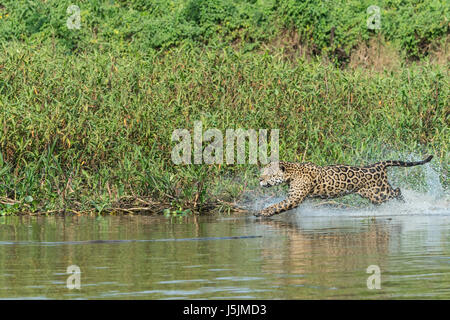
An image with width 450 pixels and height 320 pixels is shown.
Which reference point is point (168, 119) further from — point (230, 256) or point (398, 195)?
point (230, 256)

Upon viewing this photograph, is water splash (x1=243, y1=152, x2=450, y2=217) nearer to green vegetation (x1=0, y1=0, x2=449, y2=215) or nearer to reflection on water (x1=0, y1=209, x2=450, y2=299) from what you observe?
green vegetation (x1=0, y1=0, x2=449, y2=215)

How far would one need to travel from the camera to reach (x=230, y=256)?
8609 mm

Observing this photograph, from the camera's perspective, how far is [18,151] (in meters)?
13.8

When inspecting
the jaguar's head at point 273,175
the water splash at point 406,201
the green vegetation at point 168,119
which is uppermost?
the green vegetation at point 168,119

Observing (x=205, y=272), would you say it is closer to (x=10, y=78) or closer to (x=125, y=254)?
(x=125, y=254)

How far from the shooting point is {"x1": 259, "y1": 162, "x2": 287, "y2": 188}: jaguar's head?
42.0 feet

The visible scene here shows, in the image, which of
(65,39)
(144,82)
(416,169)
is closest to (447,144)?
(416,169)

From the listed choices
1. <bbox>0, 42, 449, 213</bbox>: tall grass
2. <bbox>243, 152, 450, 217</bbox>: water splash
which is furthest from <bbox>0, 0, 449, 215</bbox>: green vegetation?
<bbox>243, 152, 450, 217</bbox>: water splash

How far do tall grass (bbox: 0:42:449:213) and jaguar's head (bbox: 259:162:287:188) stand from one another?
94cm

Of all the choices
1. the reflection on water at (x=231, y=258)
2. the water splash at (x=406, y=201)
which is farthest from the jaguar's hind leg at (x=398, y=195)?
the reflection on water at (x=231, y=258)

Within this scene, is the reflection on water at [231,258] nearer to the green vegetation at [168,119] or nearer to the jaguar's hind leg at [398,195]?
the jaguar's hind leg at [398,195]

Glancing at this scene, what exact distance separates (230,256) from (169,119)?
6.21 m

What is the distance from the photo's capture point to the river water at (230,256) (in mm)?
6762

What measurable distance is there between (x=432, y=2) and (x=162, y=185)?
35.4 ft
